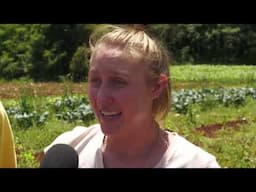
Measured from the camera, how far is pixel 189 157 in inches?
39.9

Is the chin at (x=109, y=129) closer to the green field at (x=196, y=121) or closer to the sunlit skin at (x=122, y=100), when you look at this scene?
the sunlit skin at (x=122, y=100)

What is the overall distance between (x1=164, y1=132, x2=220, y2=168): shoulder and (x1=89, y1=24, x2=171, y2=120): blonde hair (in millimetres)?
85

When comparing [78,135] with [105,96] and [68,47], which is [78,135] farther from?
[68,47]

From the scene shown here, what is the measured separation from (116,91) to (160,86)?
0.22 meters

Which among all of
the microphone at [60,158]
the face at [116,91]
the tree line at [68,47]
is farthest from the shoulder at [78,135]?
the tree line at [68,47]

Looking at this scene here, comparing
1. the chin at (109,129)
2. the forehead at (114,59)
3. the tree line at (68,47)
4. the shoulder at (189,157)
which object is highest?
the forehead at (114,59)

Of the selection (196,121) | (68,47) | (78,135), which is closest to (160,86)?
(78,135)

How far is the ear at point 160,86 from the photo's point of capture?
1.07 metres

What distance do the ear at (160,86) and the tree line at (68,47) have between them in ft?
26.7

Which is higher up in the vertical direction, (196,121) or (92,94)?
(92,94)

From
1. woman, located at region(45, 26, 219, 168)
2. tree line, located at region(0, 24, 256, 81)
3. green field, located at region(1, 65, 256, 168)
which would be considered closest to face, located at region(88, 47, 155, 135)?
woman, located at region(45, 26, 219, 168)
